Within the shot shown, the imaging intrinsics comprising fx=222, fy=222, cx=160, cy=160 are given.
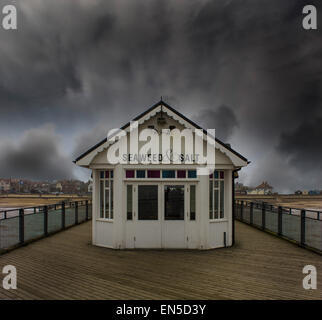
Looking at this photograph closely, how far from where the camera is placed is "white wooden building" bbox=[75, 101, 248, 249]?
786 centimetres

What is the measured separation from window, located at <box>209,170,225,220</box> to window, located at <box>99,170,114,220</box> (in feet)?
12.0

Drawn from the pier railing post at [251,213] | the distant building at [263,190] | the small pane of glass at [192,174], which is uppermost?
the small pane of glass at [192,174]

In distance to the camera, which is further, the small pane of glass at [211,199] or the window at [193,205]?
the small pane of glass at [211,199]

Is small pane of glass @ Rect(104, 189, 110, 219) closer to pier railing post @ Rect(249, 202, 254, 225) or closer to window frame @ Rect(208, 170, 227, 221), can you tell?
window frame @ Rect(208, 170, 227, 221)

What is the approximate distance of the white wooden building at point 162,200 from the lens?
7.86 metres

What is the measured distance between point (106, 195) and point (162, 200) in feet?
6.98

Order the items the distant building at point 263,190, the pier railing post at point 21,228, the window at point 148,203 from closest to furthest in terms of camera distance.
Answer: the window at point 148,203 → the pier railing post at point 21,228 → the distant building at point 263,190

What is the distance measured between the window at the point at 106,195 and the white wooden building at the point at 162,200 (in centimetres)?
4

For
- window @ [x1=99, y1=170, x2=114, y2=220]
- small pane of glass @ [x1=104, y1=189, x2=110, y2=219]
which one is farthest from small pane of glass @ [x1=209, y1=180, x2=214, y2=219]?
small pane of glass @ [x1=104, y1=189, x2=110, y2=219]

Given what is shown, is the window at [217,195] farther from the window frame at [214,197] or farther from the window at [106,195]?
the window at [106,195]

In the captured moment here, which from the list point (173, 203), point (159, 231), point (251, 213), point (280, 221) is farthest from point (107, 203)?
point (251, 213)

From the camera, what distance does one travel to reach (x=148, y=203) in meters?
7.98

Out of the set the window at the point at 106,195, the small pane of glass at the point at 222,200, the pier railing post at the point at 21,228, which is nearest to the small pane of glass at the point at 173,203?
the small pane of glass at the point at 222,200
